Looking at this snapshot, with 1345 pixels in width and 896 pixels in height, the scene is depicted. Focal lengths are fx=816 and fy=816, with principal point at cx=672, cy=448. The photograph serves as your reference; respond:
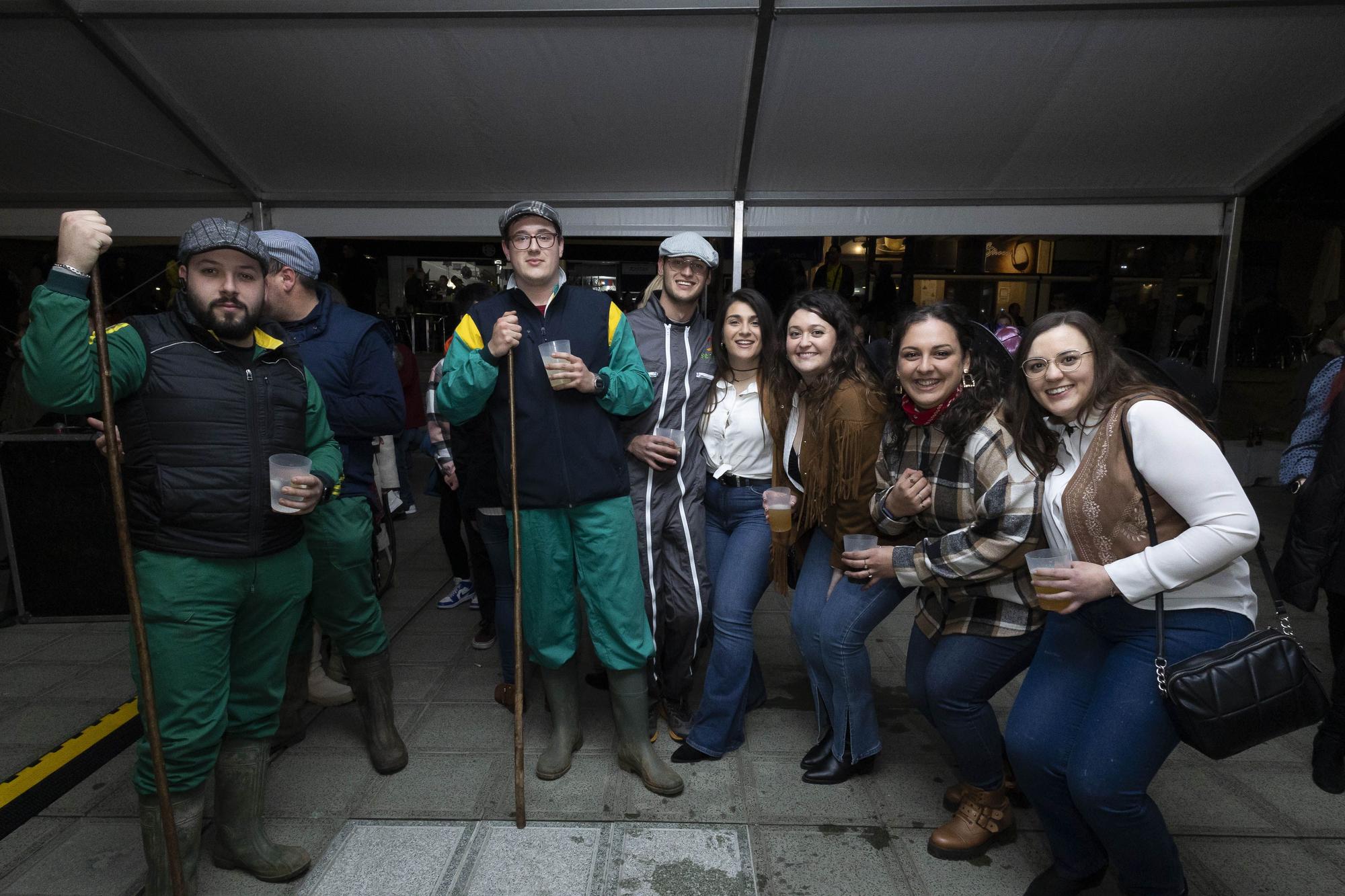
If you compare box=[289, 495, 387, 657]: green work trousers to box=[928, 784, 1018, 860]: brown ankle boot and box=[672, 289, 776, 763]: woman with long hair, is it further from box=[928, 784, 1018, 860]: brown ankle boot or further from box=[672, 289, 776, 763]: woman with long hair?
box=[928, 784, 1018, 860]: brown ankle boot

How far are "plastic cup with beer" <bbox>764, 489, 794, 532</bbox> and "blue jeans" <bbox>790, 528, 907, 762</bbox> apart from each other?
11.1 inches

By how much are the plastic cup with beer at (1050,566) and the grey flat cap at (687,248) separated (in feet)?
6.08

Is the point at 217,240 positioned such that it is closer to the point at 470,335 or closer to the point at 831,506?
the point at 470,335

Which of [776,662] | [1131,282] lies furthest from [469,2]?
[1131,282]

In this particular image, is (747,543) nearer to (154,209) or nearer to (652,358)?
(652,358)

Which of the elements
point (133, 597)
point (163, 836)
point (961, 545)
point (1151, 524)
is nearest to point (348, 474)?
point (133, 597)

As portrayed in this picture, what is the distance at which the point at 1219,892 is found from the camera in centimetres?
248

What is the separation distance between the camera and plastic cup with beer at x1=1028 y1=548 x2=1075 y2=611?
211 cm

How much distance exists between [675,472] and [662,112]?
2839mm

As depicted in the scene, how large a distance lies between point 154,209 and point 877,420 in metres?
5.49

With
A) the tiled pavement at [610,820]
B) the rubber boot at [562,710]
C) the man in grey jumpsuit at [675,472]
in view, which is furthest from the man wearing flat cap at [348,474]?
the man in grey jumpsuit at [675,472]

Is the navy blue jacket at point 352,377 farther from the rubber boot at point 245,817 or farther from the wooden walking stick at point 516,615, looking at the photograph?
the rubber boot at point 245,817

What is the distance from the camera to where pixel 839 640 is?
293cm

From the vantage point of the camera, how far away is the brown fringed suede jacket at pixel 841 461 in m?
2.92
